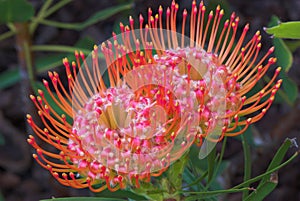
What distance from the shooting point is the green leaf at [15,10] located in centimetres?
146

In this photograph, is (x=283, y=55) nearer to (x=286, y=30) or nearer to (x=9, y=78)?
(x=286, y=30)

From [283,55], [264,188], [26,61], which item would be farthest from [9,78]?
[264,188]

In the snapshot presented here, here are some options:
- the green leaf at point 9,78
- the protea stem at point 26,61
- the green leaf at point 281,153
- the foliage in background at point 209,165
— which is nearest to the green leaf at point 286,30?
the foliage in background at point 209,165

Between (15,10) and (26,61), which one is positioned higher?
(15,10)

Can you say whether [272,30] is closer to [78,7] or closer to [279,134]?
[279,134]

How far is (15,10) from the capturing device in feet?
4.81

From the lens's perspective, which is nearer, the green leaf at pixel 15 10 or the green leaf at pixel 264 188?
the green leaf at pixel 264 188

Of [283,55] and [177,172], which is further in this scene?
[283,55]

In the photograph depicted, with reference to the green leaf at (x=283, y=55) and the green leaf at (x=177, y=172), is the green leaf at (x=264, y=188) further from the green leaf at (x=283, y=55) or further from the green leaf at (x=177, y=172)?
the green leaf at (x=283, y=55)

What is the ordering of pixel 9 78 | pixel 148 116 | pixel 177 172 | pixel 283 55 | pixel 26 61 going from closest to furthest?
pixel 148 116 → pixel 177 172 → pixel 283 55 → pixel 26 61 → pixel 9 78

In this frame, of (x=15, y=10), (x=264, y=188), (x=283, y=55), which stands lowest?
(x=264, y=188)

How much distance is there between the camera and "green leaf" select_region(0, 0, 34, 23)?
1.46 metres

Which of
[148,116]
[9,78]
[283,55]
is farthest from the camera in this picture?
[9,78]

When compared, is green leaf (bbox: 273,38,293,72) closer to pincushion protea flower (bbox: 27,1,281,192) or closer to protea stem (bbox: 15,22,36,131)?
pincushion protea flower (bbox: 27,1,281,192)
